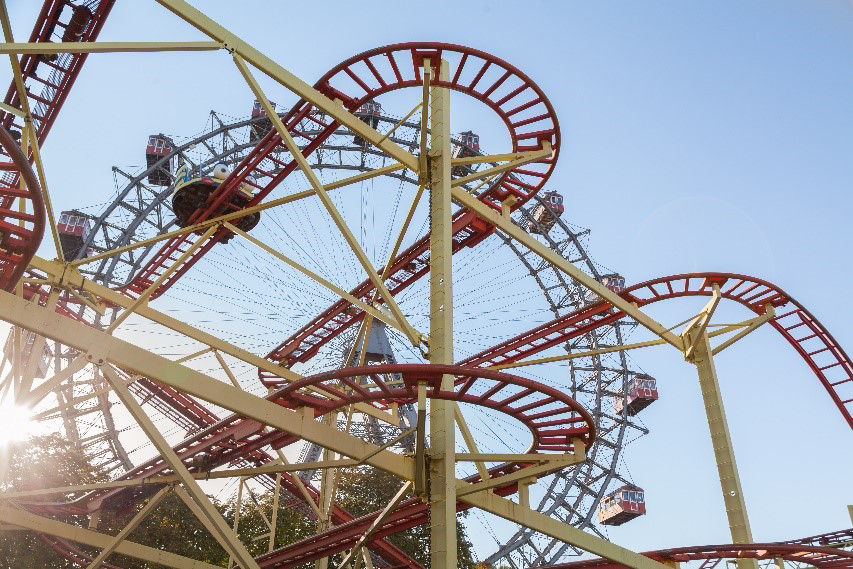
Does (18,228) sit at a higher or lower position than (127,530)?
higher

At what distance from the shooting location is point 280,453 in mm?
14344

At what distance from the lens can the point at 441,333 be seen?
1000 cm

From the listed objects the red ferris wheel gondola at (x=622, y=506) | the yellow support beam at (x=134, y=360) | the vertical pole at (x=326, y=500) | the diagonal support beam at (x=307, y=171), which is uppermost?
the red ferris wheel gondola at (x=622, y=506)

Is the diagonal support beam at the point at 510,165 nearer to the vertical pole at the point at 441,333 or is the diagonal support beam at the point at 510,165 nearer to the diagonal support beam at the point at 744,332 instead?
the vertical pole at the point at 441,333

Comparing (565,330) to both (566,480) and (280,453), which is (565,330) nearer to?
(280,453)

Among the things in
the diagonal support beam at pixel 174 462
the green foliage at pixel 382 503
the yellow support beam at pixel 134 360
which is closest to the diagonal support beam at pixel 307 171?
the yellow support beam at pixel 134 360

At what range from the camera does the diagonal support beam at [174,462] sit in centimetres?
842

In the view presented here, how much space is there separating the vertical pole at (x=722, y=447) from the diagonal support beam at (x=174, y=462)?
840cm

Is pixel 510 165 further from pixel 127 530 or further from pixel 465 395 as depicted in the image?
pixel 127 530

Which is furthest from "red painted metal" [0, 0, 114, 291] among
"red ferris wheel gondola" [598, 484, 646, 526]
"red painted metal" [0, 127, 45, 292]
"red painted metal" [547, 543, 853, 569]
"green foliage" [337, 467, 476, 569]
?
"red ferris wheel gondola" [598, 484, 646, 526]

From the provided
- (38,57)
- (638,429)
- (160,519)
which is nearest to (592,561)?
(38,57)

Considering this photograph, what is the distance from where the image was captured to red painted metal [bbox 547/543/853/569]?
41.0 ft

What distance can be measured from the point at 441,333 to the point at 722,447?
700cm

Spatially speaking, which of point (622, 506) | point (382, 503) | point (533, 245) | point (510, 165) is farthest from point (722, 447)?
point (622, 506)
